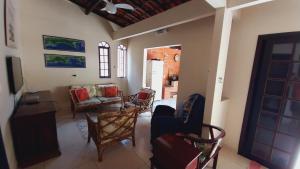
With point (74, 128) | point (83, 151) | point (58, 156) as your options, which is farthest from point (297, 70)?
point (74, 128)

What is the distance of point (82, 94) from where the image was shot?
4012 mm

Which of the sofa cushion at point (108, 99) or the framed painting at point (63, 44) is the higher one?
the framed painting at point (63, 44)

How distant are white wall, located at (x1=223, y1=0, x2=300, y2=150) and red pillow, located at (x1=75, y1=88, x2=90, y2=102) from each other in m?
3.62

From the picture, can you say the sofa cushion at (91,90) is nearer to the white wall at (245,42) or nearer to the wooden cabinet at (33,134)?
the wooden cabinet at (33,134)

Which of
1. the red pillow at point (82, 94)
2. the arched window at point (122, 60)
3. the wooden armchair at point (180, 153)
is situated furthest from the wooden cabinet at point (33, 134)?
the arched window at point (122, 60)

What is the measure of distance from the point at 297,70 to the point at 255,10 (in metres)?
1.08

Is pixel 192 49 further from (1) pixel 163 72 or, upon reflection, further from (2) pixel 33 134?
(2) pixel 33 134

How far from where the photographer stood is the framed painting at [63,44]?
3923mm

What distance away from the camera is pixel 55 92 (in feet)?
13.9

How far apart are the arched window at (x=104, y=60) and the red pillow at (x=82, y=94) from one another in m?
1.12

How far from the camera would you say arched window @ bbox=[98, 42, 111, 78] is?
500 centimetres

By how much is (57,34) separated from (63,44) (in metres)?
0.30

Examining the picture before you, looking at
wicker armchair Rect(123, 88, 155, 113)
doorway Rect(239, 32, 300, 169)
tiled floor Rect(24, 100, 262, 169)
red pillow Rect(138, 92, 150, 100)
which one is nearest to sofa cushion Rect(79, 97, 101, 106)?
wicker armchair Rect(123, 88, 155, 113)

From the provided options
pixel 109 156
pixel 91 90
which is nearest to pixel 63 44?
pixel 91 90
